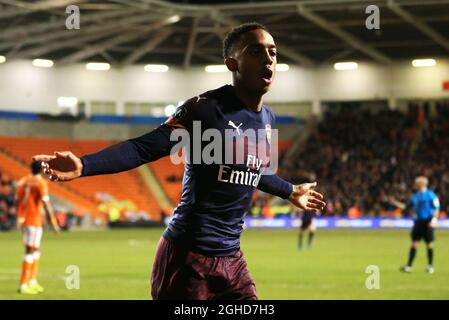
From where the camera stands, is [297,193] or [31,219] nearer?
[297,193]

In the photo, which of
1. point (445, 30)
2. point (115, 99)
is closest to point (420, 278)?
point (445, 30)

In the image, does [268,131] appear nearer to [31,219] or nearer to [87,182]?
[31,219]

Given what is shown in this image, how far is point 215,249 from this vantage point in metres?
5.38

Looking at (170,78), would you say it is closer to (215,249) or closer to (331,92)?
(331,92)

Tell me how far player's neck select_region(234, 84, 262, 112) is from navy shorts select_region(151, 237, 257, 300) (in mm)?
994

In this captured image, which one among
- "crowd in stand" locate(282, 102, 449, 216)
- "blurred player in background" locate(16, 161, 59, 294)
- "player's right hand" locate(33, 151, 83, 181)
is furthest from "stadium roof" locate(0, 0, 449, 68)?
"player's right hand" locate(33, 151, 83, 181)

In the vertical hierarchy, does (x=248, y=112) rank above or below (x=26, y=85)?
below

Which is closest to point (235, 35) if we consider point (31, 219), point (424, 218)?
point (31, 219)

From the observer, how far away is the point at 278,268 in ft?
64.3

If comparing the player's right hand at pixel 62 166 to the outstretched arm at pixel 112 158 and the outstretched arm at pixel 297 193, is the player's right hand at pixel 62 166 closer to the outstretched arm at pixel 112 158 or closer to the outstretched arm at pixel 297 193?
the outstretched arm at pixel 112 158

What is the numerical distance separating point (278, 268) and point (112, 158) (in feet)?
49.7

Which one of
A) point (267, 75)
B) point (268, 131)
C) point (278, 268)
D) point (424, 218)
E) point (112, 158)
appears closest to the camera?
point (112, 158)

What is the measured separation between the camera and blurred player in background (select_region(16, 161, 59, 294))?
47.0 ft
